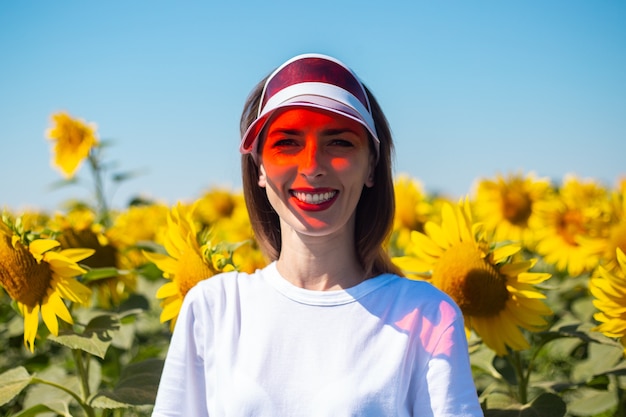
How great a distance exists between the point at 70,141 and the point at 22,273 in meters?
2.06

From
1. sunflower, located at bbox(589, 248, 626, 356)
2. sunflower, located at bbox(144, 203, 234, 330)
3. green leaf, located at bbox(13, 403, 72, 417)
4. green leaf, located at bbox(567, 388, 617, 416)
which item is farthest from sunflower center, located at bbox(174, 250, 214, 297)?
green leaf, located at bbox(567, 388, 617, 416)

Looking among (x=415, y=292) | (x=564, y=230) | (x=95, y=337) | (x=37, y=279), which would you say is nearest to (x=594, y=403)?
(x=415, y=292)

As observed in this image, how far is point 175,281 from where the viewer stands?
244 centimetres

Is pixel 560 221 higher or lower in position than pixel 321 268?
lower

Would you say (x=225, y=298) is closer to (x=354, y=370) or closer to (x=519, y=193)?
(x=354, y=370)

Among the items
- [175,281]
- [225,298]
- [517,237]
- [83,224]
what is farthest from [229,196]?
[225,298]

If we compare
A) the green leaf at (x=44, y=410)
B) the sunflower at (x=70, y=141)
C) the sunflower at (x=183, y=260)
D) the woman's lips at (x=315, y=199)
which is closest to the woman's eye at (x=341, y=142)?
the woman's lips at (x=315, y=199)

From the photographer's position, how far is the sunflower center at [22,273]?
237 centimetres

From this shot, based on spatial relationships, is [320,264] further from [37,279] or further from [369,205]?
[37,279]

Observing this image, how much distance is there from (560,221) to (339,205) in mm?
2952

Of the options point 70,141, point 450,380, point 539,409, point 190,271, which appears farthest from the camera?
point 70,141

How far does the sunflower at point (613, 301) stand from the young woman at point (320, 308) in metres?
0.75

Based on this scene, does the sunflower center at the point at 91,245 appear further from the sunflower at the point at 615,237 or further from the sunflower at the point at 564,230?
the sunflower at the point at 564,230

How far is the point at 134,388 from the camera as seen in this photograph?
2365 millimetres
